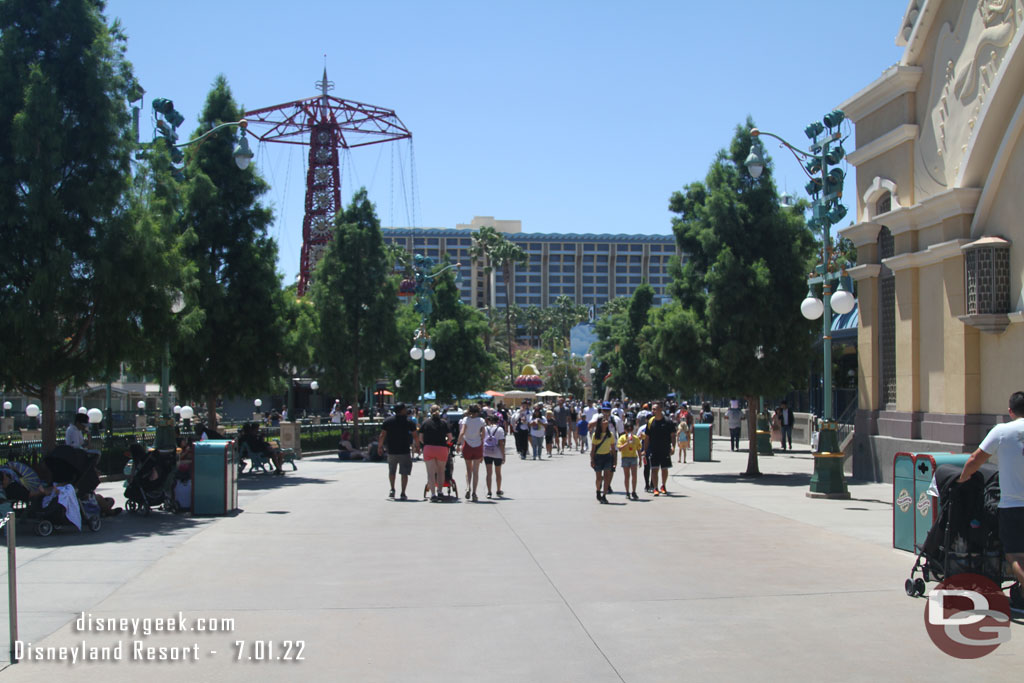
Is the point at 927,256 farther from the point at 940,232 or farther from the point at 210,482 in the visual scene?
the point at 210,482

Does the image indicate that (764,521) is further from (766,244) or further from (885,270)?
(766,244)

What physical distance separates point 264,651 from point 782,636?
12.8 feet

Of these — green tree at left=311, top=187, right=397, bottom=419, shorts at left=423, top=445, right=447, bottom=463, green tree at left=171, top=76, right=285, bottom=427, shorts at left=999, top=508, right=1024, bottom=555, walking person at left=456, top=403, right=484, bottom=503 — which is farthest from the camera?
green tree at left=311, top=187, right=397, bottom=419

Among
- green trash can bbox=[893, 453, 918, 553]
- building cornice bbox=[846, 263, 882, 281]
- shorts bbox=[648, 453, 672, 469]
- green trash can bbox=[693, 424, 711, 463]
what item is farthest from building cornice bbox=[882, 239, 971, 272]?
green trash can bbox=[693, 424, 711, 463]

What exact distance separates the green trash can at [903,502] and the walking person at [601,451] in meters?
6.10

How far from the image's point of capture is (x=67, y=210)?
14086mm

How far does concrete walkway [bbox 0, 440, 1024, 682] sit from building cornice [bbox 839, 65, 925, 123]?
9.37 metres

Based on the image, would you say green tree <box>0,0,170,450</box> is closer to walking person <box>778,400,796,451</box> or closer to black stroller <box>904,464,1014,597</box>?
black stroller <box>904,464,1014,597</box>

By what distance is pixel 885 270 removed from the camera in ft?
66.7

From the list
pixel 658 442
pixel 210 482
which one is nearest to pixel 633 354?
pixel 658 442

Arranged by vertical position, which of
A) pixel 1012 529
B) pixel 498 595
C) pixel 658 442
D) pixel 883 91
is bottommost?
pixel 498 595

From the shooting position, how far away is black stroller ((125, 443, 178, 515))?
46.9ft

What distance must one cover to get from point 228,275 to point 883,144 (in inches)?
624

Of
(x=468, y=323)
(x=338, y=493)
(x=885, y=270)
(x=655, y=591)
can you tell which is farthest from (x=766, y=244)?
(x=468, y=323)
